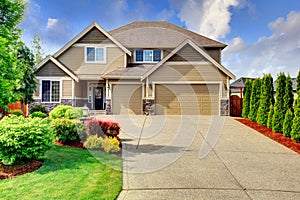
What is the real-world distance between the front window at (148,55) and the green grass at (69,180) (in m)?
15.0

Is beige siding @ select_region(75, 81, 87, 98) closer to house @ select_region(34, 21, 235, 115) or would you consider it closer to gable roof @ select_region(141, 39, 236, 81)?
house @ select_region(34, 21, 235, 115)

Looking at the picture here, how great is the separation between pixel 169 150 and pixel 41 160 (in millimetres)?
3773

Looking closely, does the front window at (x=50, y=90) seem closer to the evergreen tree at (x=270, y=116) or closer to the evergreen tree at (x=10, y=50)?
the evergreen tree at (x=10, y=50)

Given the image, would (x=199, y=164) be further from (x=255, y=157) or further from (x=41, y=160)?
(x=41, y=160)

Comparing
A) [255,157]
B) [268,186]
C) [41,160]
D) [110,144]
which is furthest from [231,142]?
[41,160]

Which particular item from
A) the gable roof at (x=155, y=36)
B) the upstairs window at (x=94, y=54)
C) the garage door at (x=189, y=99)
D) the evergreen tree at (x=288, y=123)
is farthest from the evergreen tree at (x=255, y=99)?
the upstairs window at (x=94, y=54)

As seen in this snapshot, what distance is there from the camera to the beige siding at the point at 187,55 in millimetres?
15953

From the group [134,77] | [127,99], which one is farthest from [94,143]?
[127,99]

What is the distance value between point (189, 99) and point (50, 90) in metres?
10.8

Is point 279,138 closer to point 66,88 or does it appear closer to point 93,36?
point 66,88

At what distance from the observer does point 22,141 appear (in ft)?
15.6

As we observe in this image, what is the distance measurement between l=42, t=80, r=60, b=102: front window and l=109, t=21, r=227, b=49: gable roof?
712cm

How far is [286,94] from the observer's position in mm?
10234

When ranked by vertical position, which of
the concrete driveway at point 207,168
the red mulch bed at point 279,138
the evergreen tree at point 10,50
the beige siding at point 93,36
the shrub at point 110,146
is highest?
the beige siding at point 93,36
